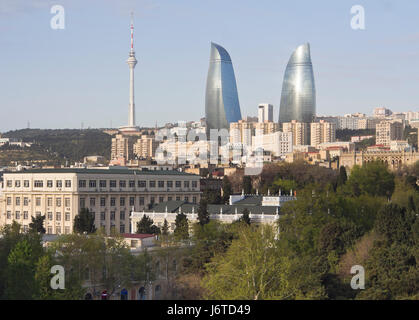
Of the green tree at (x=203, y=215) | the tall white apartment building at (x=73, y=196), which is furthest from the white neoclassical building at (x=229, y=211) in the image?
the tall white apartment building at (x=73, y=196)

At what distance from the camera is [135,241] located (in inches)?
2140

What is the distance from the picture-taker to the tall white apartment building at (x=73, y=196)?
8369 centimetres

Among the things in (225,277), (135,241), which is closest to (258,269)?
(225,277)

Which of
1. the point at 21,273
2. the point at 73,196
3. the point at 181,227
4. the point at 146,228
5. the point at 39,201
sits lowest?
the point at 146,228

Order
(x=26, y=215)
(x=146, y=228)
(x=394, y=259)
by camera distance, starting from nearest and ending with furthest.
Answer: (x=394, y=259), (x=146, y=228), (x=26, y=215)

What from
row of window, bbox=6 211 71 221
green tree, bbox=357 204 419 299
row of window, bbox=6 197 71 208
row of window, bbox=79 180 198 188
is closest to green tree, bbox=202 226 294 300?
green tree, bbox=357 204 419 299

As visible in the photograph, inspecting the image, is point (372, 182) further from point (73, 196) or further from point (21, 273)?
point (21, 273)

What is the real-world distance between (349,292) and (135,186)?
163ft

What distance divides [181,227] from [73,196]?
23.3 metres

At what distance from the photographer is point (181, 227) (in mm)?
62781

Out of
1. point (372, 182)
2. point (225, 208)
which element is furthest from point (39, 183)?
point (372, 182)

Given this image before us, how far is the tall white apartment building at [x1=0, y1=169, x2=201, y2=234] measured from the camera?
83688 millimetres

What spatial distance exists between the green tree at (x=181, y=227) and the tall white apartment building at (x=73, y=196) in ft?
52.0
